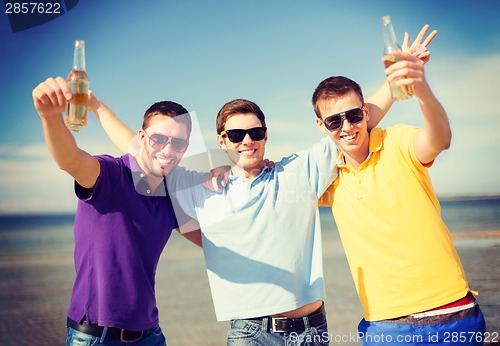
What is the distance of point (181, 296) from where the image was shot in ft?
39.0

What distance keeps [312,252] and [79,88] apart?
193 cm

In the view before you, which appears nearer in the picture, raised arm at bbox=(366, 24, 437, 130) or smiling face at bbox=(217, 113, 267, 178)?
raised arm at bbox=(366, 24, 437, 130)

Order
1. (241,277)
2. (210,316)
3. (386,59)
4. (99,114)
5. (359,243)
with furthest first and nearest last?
(210,316), (99,114), (241,277), (359,243), (386,59)

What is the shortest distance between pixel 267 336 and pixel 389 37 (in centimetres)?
212

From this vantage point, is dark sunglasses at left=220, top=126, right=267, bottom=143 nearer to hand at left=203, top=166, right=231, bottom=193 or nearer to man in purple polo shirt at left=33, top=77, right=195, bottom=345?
hand at left=203, top=166, right=231, bottom=193

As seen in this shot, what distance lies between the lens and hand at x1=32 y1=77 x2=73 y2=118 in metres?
2.55

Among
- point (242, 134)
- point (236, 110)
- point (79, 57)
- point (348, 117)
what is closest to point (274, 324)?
point (242, 134)

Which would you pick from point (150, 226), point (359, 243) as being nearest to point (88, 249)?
point (150, 226)

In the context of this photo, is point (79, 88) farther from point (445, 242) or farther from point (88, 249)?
point (445, 242)

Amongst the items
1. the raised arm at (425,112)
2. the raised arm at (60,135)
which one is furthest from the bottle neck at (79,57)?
the raised arm at (425,112)

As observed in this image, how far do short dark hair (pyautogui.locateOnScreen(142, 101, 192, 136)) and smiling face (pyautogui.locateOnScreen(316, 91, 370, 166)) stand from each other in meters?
1.12

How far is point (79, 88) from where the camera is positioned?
3.08 meters

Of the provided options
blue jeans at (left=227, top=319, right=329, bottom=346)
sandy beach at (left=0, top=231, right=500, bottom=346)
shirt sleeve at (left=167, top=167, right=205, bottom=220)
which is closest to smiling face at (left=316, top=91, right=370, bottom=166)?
shirt sleeve at (left=167, top=167, right=205, bottom=220)

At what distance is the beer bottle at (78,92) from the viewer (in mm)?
3037
